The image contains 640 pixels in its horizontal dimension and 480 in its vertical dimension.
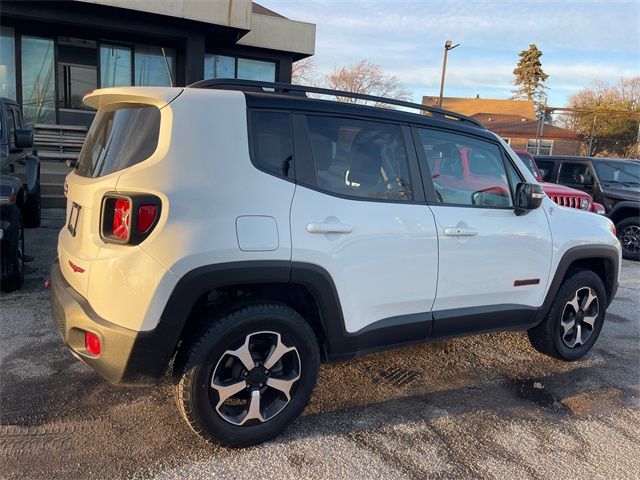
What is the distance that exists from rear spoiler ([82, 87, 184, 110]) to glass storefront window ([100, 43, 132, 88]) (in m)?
12.0

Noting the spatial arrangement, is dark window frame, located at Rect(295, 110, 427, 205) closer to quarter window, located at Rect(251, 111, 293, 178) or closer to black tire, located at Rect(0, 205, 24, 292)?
quarter window, located at Rect(251, 111, 293, 178)

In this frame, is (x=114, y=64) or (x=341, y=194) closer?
(x=341, y=194)

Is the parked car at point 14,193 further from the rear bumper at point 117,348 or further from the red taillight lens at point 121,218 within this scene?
the red taillight lens at point 121,218

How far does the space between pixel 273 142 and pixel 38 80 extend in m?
12.9

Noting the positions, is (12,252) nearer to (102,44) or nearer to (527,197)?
(527,197)

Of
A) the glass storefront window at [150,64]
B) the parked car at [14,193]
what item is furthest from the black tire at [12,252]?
the glass storefront window at [150,64]

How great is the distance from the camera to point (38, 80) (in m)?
13.0

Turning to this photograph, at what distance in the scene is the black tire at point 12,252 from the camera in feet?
15.6

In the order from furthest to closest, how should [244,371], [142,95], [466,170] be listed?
1. [466,170]
2. [244,371]
3. [142,95]

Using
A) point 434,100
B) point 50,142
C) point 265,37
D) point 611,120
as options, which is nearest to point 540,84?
point 434,100

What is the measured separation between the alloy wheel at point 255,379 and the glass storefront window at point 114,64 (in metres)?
12.8

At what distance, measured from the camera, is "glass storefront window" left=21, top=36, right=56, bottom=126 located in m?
12.9

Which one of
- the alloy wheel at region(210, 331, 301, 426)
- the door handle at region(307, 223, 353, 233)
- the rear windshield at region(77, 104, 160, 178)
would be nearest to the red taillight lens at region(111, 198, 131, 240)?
the rear windshield at region(77, 104, 160, 178)

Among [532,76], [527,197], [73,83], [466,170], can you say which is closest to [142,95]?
[466,170]
